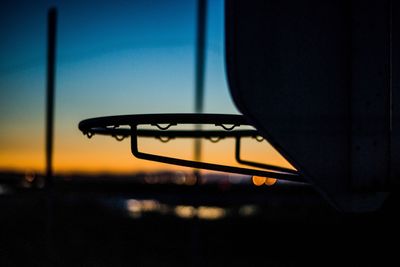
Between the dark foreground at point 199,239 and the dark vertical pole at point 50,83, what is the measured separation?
326 millimetres

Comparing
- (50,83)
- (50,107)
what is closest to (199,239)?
(50,107)

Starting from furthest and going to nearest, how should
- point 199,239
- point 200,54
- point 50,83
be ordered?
point 200,54
point 199,239
point 50,83

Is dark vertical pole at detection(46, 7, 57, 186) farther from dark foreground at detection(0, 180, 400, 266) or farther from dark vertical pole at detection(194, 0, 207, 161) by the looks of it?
dark vertical pole at detection(194, 0, 207, 161)

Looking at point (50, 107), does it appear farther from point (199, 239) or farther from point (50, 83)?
point (199, 239)

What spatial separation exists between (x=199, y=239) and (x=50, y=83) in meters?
1.79

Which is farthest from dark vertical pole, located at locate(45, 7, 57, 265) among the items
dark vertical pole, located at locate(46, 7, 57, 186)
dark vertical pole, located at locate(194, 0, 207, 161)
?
dark vertical pole, located at locate(194, 0, 207, 161)

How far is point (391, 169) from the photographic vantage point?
1.60 m

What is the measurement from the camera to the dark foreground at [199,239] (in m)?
4.39

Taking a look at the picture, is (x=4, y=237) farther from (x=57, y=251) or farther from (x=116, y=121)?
(x=116, y=121)

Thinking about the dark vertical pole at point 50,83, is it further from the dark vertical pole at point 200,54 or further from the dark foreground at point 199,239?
the dark vertical pole at point 200,54

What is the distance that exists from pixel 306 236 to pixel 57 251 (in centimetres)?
273

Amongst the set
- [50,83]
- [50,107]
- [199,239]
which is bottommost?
[199,239]

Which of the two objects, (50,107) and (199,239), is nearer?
(50,107)

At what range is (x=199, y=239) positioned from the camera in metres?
4.49
